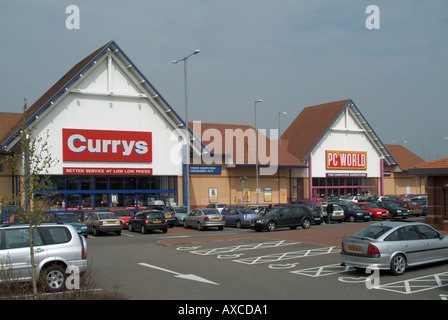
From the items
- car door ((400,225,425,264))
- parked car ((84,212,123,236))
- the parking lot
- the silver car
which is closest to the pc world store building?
parked car ((84,212,123,236))

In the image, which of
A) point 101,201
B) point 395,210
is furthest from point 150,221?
point 395,210

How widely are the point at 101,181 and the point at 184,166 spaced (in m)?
7.14

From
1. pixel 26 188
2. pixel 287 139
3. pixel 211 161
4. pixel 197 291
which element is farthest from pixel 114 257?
pixel 287 139

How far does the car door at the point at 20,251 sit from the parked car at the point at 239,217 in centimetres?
2124

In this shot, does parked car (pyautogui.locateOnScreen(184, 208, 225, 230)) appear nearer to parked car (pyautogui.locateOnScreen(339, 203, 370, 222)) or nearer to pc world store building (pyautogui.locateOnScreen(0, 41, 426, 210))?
pc world store building (pyautogui.locateOnScreen(0, 41, 426, 210))

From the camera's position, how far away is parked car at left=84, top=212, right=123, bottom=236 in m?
27.8

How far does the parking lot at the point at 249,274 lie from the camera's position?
1119cm

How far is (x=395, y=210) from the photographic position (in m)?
37.9

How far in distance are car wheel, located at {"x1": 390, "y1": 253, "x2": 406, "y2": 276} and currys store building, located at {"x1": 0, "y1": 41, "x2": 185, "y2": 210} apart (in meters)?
28.5

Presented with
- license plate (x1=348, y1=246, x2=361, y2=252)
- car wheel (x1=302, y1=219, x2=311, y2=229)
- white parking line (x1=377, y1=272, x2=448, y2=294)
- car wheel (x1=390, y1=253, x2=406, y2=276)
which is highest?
license plate (x1=348, y1=246, x2=361, y2=252)

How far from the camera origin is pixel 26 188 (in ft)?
31.5

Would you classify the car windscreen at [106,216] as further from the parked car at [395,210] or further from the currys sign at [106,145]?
the parked car at [395,210]

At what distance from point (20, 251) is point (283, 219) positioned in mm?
19613
